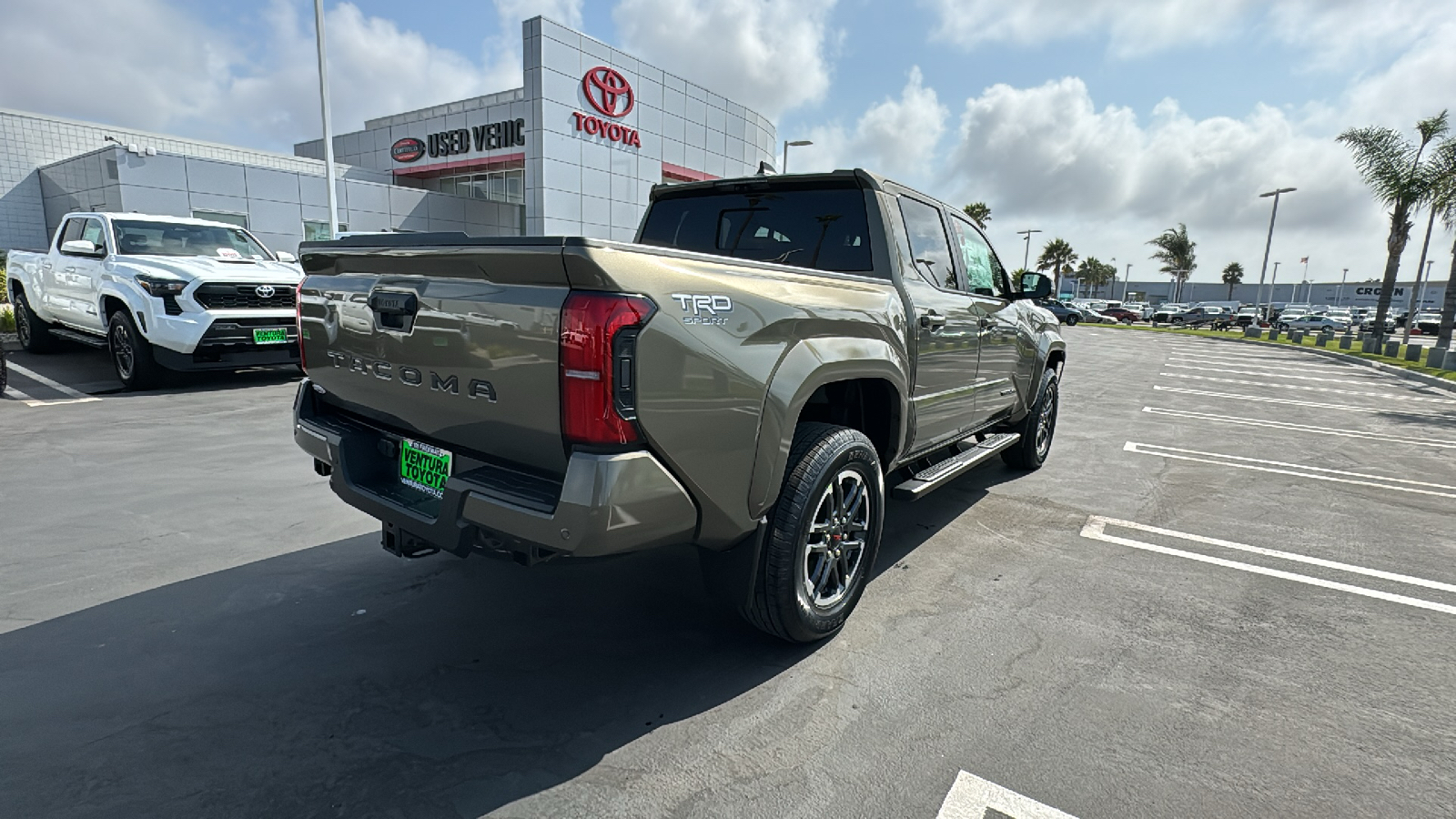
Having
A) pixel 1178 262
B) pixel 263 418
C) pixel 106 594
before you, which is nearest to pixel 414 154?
pixel 263 418

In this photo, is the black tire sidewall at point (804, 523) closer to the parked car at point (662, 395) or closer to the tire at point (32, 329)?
the parked car at point (662, 395)

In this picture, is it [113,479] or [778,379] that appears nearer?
[778,379]

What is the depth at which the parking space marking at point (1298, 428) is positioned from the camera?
8273 mm

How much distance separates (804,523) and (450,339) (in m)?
1.43

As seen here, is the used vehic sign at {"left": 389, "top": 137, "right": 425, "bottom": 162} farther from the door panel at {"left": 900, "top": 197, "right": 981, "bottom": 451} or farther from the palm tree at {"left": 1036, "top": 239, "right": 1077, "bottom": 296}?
the palm tree at {"left": 1036, "top": 239, "right": 1077, "bottom": 296}

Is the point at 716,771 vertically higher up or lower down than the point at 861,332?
lower down

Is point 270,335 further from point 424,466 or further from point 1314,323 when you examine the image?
point 1314,323

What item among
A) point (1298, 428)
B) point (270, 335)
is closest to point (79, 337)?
point (270, 335)

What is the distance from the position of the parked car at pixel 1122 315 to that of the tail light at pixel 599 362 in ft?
190

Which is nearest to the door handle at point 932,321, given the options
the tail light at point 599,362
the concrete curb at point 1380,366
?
the tail light at point 599,362

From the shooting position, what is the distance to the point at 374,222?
25.0 m

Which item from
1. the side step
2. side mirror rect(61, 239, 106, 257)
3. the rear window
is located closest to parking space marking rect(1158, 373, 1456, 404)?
the side step

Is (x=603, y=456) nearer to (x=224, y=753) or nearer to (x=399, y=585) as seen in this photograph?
(x=224, y=753)

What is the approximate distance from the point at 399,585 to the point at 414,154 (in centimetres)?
3142
